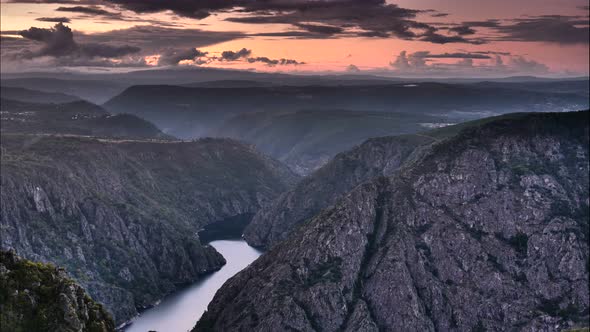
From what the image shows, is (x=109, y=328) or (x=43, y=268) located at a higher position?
(x=43, y=268)

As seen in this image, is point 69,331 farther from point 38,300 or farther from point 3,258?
point 3,258

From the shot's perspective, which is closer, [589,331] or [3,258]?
[589,331]

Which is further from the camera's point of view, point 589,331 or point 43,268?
point 43,268

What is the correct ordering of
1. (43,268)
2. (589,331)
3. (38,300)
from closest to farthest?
(589,331)
(38,300)
(43,268)

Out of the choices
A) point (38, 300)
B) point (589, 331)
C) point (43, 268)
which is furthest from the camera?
point (43, 268)

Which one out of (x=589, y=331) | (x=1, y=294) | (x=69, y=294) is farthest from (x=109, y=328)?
(x=589, y=331)

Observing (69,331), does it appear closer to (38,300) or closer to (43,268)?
(38,300)
